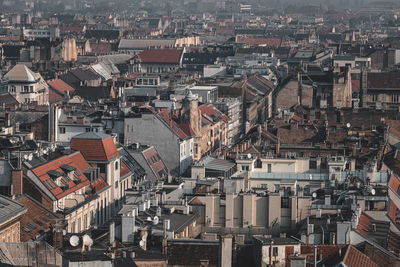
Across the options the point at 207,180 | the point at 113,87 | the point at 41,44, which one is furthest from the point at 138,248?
the point at 41,44

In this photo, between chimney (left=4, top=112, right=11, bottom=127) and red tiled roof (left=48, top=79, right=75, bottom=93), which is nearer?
chimney (left=4, top=112, right=11, bottom=127)

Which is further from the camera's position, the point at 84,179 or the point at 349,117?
the point at 349,117

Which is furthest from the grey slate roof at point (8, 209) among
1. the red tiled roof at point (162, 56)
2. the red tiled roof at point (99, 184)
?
the red tiled roof at point (162, 56)

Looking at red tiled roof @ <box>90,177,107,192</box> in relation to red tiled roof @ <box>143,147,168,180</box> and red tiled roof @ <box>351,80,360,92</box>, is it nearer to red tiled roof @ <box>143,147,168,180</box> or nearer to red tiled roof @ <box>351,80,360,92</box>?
red tiled roof @ <box>143,147,168,180</box>

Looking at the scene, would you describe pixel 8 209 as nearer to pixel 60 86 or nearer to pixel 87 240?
pixel 87 240

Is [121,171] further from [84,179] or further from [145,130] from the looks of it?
[145,130]

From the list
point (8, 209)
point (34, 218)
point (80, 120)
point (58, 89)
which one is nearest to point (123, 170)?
point (80, 120)

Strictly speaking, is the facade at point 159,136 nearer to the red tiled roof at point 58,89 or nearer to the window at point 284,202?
the window at point 284,202

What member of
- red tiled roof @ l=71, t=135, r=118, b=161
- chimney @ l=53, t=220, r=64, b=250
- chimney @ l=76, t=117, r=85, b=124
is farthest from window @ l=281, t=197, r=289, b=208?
chimney @ l=76, t=117, r=85, b=124
